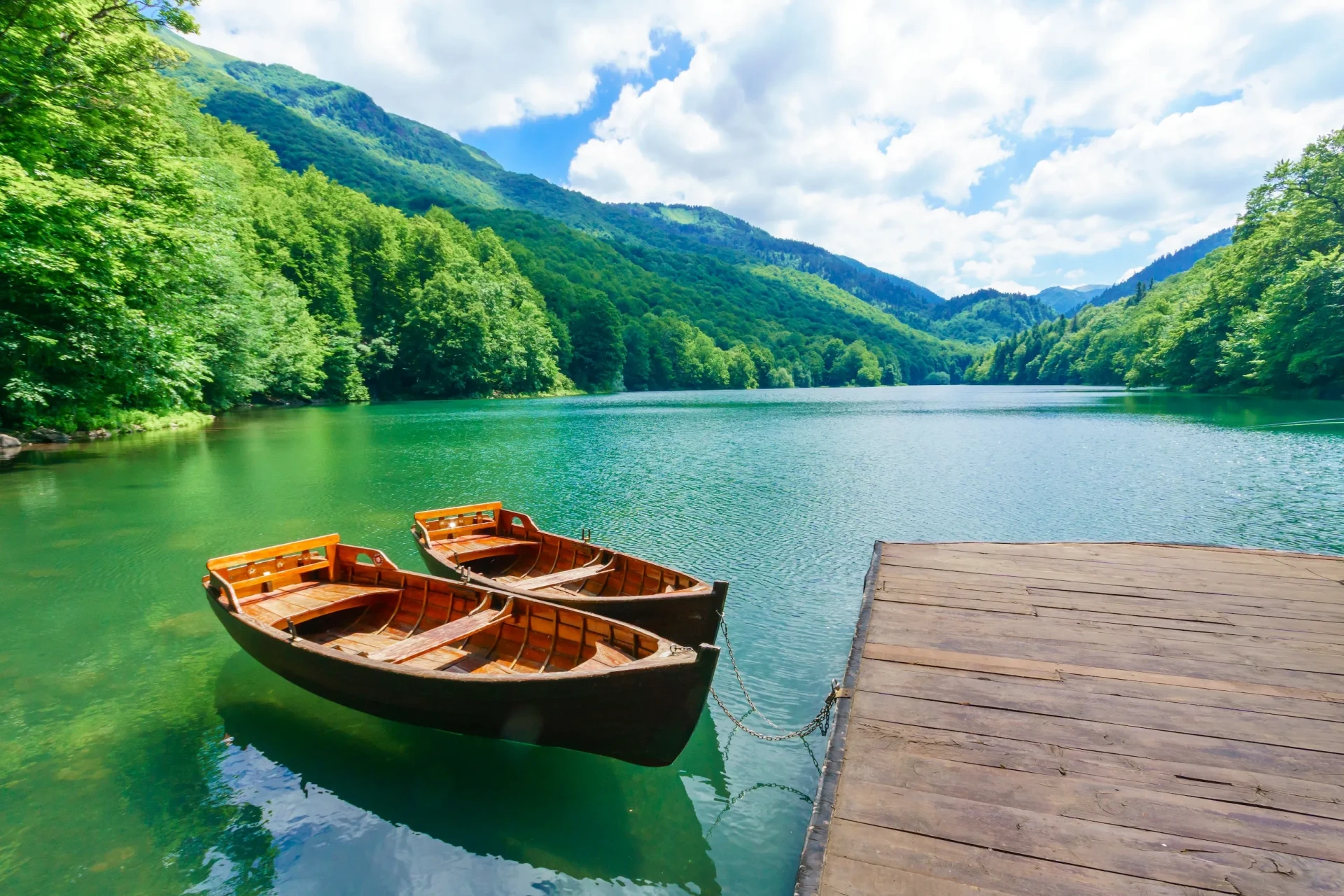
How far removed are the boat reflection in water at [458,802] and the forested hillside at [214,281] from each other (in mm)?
19500

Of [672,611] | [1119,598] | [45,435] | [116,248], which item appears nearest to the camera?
[672,611]

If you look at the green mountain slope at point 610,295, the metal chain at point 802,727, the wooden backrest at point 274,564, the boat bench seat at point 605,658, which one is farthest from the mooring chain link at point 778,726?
the green mountain slope at point 610,295

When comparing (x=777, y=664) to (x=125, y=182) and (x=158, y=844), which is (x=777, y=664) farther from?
(x=125, y=182)

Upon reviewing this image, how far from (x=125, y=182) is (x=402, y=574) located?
962 inches

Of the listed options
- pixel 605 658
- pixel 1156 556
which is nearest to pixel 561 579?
pixel 605 658

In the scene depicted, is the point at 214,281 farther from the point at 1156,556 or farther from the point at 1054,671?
the point at 1156,556

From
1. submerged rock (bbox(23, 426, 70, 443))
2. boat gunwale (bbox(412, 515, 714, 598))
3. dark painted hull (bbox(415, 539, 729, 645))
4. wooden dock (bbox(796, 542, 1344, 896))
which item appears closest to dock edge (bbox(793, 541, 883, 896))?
wooden dock (bbox(796, 542, 1344, 896))

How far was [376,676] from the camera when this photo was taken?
5688mm

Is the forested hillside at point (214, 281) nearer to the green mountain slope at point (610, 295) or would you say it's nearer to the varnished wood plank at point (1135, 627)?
the green mountain slope at point (610, 295)

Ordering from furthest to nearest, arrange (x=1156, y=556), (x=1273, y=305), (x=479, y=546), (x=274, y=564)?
(x=1273, y=305)
(x=479, y=546)
(x=1156, y=556)
(x=274, y=564)

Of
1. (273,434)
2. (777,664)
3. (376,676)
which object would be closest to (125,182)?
(273,434)

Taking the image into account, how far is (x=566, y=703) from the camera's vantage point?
5.16 m

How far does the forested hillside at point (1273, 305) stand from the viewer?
4666 cm

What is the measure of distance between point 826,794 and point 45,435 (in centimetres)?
3404
